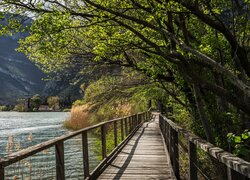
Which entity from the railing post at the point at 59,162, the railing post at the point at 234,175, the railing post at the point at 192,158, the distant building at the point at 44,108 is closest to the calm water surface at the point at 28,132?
the railing post at the point at 59,162

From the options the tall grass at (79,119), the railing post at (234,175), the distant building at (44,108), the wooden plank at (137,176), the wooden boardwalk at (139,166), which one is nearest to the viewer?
the railing post at (234,175)

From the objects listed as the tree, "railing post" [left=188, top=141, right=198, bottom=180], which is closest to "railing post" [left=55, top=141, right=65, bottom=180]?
"railing post" [left=188, top=141, right=198, bottom=180]

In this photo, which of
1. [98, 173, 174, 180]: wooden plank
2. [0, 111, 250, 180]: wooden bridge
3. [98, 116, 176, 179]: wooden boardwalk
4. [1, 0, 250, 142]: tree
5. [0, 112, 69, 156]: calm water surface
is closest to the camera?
[0, 111, 250, 180]: wooden bridge

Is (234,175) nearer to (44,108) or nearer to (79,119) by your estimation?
(79,119)

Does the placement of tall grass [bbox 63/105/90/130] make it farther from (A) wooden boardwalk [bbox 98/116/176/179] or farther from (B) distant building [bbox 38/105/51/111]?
(B) distant building [bbox 38/105/51/111]

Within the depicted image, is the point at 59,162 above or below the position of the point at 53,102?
below

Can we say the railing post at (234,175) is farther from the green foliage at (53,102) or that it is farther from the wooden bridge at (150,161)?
the green foliage at (53,102)

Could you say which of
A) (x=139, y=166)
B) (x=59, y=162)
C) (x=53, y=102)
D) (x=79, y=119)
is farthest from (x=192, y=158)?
(x=53, y=102)

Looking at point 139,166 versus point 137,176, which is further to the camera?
point 139,166

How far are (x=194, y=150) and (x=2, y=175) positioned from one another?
313 centimetres

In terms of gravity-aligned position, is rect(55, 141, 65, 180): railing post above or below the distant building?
below

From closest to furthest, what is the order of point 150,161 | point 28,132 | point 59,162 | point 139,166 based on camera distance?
point 59,162 < point 139,166 < point 150,161 < point 28,132

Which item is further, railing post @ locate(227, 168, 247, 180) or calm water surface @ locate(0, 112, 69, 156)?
calm water surface @ locate(0, 112, 69, 156)

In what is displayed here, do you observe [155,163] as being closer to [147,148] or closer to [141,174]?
[141,174]
